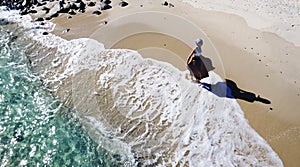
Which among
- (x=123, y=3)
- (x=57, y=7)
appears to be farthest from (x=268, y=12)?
(x=57, y=7)

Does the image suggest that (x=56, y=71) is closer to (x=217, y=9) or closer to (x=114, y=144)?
(x=114, y=144)

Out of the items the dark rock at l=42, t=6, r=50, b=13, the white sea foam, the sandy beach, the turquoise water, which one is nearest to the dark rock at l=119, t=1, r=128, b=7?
the sandy beach

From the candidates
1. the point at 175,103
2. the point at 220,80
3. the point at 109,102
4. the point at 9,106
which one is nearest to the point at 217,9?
the point at 220,80

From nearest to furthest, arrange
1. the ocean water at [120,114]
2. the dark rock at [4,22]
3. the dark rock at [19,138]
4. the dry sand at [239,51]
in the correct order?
the ocean water at [120,114] → the dry sand at [239,51] → the dark rock at [19,138] → the dark rock at [4,22]

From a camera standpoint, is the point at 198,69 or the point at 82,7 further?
the point at 82,7

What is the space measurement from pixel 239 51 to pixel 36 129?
856 cm

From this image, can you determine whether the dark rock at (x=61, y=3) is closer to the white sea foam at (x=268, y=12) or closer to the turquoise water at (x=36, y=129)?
the turquoise water at (x=36, y=129)

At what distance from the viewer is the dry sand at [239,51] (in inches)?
458

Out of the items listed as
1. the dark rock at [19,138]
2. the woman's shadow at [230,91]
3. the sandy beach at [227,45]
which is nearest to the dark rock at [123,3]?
the sandy beach at [227,45]

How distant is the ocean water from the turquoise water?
0.12ft

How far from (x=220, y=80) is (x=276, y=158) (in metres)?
3.58

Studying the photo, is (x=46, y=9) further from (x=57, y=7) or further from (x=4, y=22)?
(x=4, y=22)

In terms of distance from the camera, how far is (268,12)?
52.1 ft

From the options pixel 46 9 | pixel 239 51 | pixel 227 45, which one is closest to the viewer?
pixel 239 51
